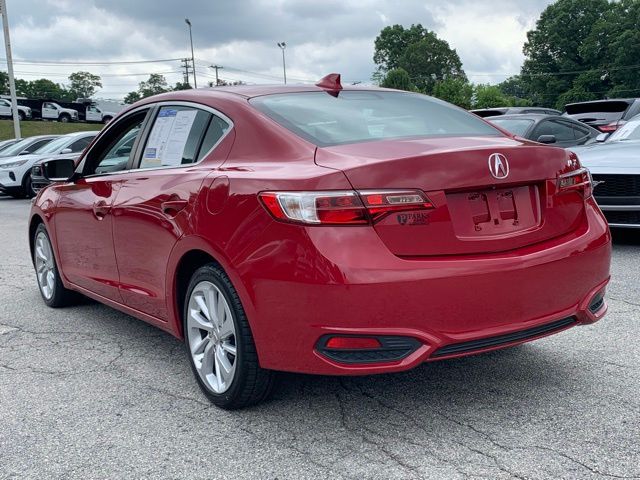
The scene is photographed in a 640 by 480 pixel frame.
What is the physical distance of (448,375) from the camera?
3.90 metres

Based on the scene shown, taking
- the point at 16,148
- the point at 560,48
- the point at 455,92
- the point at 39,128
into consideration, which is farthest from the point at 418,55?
the point at 16,148

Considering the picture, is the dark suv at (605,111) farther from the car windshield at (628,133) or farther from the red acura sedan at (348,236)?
the red acura sedan at (348,236)

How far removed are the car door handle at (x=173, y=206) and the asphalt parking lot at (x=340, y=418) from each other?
91cm

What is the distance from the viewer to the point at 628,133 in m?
8.72

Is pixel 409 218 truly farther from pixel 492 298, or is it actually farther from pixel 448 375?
pixel 448 375

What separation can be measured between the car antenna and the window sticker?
0.74 m

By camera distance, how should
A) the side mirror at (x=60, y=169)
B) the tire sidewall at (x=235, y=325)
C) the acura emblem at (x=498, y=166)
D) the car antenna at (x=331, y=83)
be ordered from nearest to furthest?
the acura emblem at (x=498, y=166) → the tire sidewall at (x=235, y=325) → the car antenna at (x=331, y=83) → the side mirror at (x=60, y=169)

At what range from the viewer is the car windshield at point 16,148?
19.4 meters

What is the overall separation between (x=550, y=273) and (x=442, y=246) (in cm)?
55

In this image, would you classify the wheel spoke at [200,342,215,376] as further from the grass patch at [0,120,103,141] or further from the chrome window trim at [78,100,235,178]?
the grass patch at [0,120,103,141]

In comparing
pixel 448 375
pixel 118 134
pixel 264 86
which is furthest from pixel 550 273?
pixel 118 134

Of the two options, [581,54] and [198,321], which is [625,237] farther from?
[581,54]

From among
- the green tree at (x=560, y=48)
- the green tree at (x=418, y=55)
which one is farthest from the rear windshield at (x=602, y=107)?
the green tree at (x=418, y=55)

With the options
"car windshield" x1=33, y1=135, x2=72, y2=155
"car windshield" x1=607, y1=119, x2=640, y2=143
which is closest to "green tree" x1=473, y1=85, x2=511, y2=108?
"car windshield" x1=33, y1=135, x2=72, y2=155
